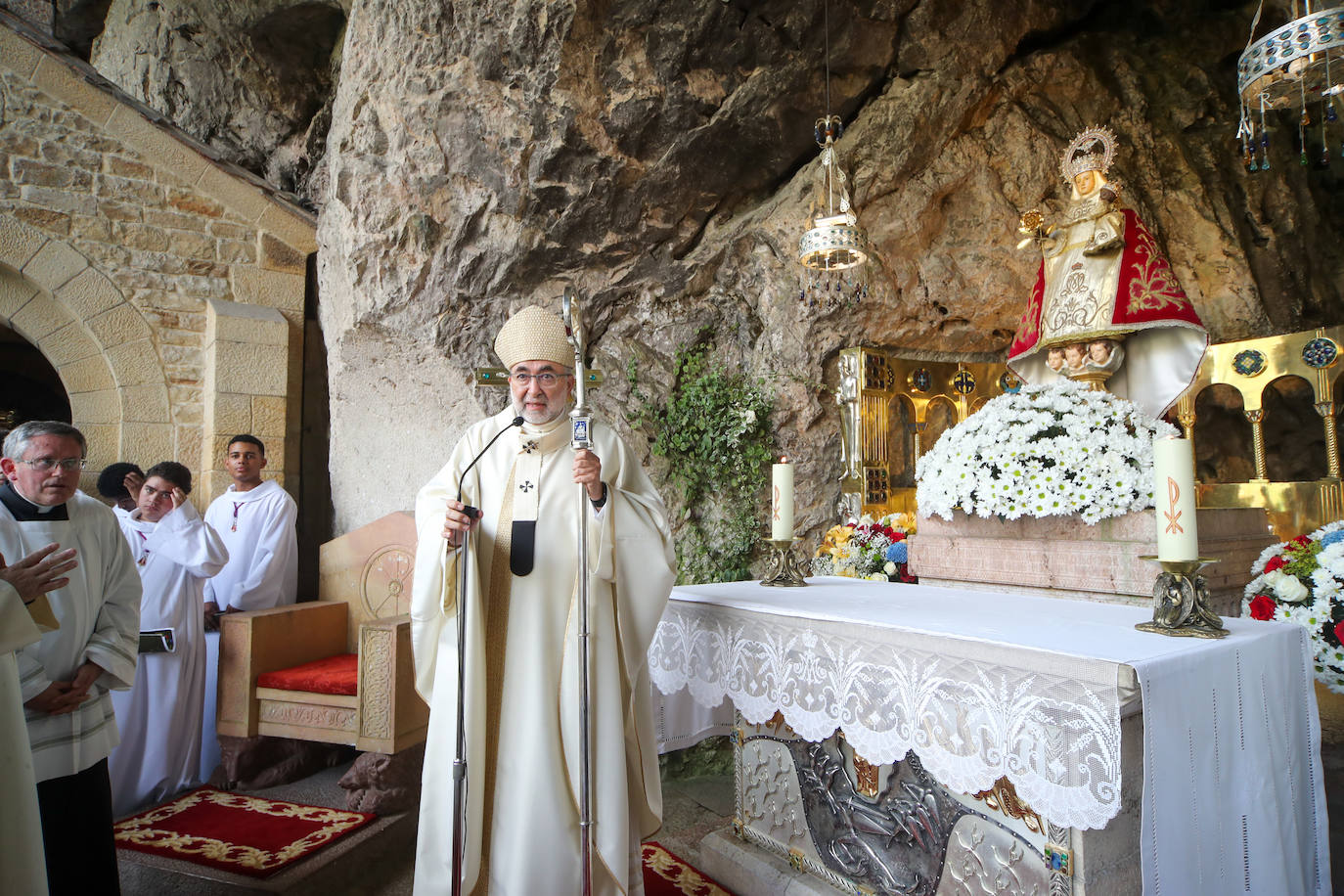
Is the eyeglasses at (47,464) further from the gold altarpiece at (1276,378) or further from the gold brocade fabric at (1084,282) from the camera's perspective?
the gold altarpiece at (1276,378)

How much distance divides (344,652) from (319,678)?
85cm

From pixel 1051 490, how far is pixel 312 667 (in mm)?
4177

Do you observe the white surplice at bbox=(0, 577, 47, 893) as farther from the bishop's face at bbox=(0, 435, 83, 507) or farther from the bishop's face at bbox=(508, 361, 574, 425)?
the bishop's face at bbox=(508, 361, 574, 425)

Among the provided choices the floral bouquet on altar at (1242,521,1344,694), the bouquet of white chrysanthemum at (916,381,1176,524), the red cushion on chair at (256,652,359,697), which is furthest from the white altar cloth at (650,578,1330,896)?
the red cushion on chair at (256,652,359,697)

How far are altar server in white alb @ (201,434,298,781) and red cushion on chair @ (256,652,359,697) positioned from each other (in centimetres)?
94

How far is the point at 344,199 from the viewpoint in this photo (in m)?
6.35

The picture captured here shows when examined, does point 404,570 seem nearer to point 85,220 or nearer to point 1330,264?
point 85,220

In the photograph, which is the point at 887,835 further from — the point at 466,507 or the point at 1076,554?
the point at 466,507

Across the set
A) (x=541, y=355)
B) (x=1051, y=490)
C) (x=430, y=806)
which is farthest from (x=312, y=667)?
(x=1051, y=490)

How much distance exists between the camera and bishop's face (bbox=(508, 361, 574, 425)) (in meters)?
2.77

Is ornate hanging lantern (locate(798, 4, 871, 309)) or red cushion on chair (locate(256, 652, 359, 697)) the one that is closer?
red cushion on chair (locate(256, 652, 359, 697))

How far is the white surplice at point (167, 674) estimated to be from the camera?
14.7 feet

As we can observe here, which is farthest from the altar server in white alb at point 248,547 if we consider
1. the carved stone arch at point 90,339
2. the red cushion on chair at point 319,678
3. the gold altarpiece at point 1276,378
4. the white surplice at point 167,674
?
the gold altarpiece at point 1276,378

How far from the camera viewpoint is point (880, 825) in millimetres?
2707
